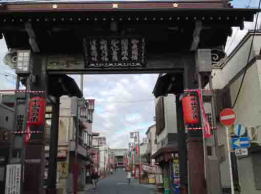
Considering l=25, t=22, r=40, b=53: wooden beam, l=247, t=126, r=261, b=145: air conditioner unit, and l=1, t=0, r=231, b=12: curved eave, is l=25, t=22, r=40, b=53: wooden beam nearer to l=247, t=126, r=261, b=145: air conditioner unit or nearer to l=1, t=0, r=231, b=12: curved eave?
l=1, t=0, r=231, b=12: curved eave

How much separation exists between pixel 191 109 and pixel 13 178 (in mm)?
7056

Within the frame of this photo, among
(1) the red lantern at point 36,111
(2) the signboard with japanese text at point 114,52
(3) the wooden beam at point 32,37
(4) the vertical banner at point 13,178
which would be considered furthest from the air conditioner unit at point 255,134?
(3) the wooden beam at point 32,37

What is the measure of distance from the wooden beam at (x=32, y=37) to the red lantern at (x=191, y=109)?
20.9 ft

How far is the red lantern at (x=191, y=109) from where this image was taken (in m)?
13.1

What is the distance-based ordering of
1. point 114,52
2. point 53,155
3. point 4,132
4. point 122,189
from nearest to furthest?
point 114,52
point 53,155
point 4,132
point 122,189

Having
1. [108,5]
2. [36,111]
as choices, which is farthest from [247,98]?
[36,111]

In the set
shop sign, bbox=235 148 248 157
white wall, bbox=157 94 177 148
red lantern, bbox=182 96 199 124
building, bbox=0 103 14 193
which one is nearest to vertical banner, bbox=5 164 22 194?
building, bbox=0 103 14 193

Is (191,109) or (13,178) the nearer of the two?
(13,178)

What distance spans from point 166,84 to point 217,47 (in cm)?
427

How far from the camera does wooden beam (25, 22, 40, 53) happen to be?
41.9ft

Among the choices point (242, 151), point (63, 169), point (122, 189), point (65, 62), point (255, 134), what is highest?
point (65, 62)

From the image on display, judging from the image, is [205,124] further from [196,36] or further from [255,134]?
[196,36]

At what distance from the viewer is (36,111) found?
511 inches

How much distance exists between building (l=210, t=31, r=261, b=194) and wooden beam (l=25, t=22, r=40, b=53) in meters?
8.99
